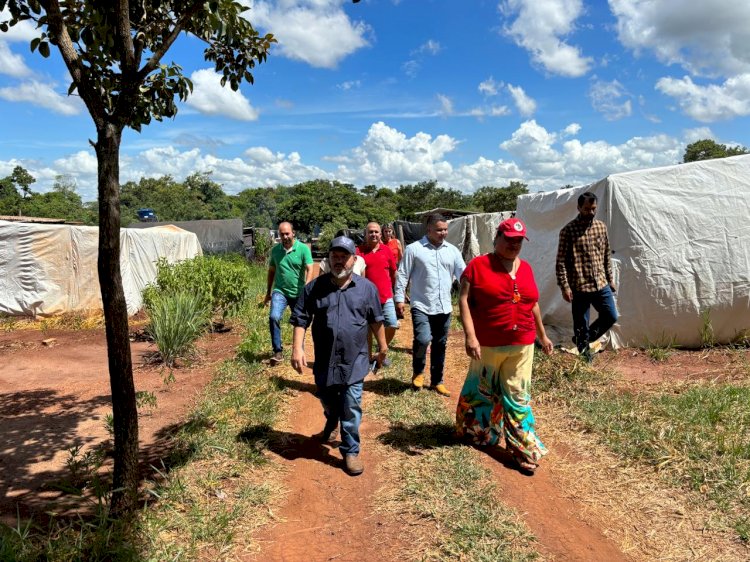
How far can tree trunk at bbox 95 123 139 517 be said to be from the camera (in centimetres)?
245

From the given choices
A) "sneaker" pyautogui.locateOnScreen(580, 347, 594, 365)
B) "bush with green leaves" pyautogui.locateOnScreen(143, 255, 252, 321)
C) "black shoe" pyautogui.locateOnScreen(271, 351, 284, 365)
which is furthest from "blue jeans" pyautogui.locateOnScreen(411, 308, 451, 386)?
"bush with green leaves" pyautogui.locateOnScreen(143, 255, 252, 321)

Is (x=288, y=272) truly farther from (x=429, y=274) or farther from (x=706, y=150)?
(x=706, y=150)

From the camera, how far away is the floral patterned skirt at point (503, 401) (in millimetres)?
3424

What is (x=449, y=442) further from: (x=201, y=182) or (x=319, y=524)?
(x=201, y=182)

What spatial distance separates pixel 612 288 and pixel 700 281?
149cm

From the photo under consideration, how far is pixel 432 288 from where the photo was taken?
482 centimetres

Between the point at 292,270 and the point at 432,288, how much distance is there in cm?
185

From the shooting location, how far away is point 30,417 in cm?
464

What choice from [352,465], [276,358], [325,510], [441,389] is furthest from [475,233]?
[325,510]

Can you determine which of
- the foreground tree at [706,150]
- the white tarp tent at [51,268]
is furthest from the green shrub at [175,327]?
the foreground tree at [706,150]

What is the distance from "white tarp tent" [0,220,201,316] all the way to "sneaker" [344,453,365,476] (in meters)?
9.45

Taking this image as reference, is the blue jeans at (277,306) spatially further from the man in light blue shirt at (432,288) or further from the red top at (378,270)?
the man in light blue shirt at (432,288)

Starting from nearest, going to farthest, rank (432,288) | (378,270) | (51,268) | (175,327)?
(432,288), (378,270), (175,327), (51,268)

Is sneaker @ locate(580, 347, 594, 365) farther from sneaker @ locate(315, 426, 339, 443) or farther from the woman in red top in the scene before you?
sneaker @ locate(315, 426, 339, 443)
